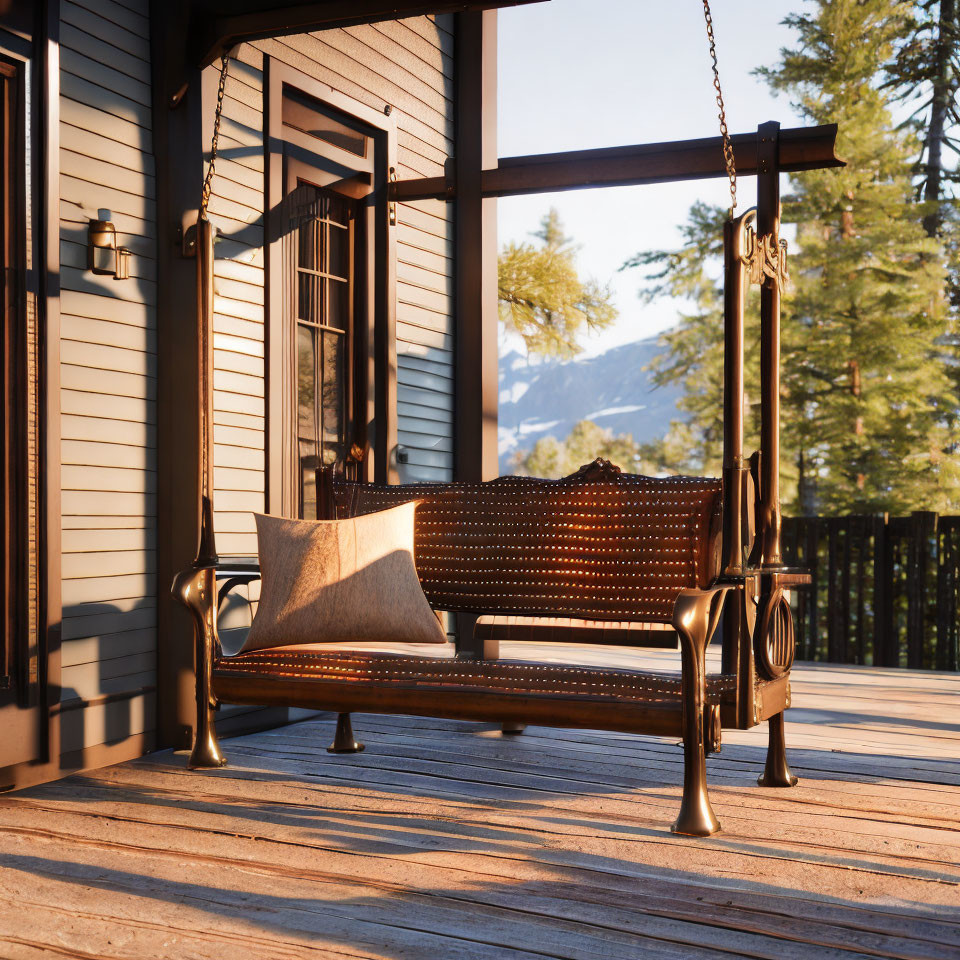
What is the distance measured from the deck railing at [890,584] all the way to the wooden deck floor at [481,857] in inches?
129

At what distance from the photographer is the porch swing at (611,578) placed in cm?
283

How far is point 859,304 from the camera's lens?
1416 centimetres

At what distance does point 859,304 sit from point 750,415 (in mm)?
2720

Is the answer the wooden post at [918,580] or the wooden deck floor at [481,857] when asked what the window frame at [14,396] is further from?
the wooden post at [918,580]

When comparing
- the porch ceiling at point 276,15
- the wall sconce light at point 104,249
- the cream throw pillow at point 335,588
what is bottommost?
the cream throw pillow at point 335,588

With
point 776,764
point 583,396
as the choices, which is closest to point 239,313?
point 776,764

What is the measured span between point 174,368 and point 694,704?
2.21 m

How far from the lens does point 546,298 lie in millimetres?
13664

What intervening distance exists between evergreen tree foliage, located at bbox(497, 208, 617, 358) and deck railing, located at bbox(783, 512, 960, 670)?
620 centimetres

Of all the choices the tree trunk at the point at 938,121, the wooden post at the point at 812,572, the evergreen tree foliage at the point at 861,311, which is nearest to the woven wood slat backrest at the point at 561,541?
the wooden post at the point at 812,572

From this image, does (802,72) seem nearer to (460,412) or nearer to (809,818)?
(460,412)

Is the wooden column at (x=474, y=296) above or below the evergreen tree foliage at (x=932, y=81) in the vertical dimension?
below

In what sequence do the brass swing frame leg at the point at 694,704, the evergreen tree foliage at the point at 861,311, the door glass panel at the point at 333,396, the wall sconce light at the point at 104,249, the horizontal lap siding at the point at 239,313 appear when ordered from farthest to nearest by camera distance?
the evergreen tree foliage at the point at 861,311 < the door glass panel at the point at 333,396 < the horizontal lap siding at the point at 239,313 < the wall sconce light at the point at 104,249 < the brass swing frame leg at the point at 694,704

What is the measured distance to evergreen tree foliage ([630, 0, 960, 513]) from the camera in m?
14.0
